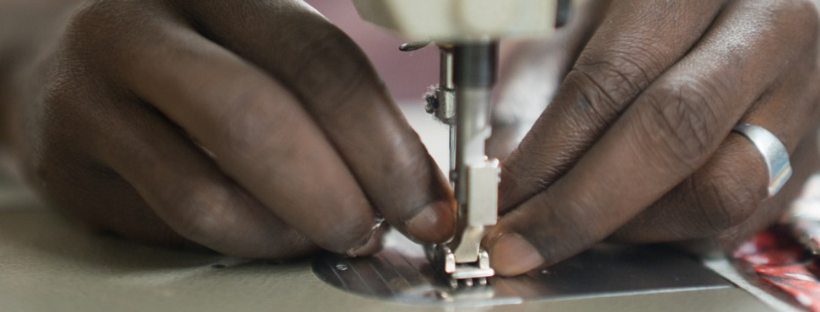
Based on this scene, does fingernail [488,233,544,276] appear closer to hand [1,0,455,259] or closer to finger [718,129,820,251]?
hand [1,0,455,259]

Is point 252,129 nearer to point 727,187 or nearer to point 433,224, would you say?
point 433,224

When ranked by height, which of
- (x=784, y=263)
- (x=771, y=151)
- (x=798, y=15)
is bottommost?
(x=784, y=263)

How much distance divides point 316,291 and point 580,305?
0.65 feet

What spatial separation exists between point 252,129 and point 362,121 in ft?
0.28

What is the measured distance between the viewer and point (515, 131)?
974 millimetres

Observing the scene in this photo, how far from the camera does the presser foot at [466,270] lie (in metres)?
0.65

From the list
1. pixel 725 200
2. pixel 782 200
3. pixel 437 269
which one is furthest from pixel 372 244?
pixel 782 200

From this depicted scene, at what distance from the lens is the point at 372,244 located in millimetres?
707

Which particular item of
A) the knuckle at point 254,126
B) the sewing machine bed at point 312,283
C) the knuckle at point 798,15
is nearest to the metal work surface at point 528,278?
the sewing machine bed at point 312,283

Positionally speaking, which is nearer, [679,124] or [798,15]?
[679,124]

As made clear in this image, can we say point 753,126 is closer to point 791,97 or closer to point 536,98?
point 791,97

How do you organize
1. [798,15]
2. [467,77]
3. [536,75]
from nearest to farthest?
[467,77], [798,15], [536,75]

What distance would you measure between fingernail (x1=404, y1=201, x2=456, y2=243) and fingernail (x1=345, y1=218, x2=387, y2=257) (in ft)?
0.15

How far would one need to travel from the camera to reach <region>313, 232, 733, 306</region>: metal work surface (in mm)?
634
